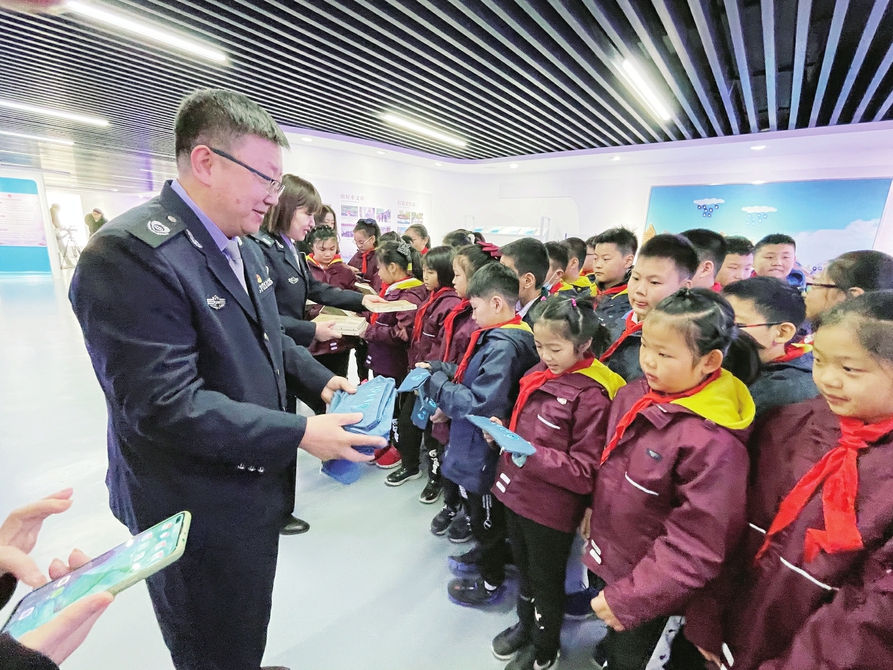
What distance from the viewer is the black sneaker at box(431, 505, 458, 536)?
223 centimetres

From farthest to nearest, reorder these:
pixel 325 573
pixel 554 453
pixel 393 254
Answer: pixel 393 254 < pixel 325 573 < pixel 554 453

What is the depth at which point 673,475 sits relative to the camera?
1003 millimetres

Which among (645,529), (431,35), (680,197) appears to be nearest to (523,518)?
(645,529)

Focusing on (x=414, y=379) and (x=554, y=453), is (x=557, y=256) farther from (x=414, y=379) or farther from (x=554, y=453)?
(x=554, y=453)

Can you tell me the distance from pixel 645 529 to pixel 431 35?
4.12 meters

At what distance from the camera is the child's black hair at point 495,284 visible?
5.58 feet

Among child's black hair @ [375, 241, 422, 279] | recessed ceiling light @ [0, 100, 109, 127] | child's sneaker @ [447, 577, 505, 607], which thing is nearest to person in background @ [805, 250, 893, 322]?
child's sneaker @ [447, 577, 505, 607]

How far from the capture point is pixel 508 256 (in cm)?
219

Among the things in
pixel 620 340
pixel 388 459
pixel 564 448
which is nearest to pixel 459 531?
pixel 388 459

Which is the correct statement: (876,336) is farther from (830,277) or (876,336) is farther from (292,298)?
(292,298)

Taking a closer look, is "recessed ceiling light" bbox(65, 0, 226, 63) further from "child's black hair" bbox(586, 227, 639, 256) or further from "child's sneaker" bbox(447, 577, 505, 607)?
"child's sneaker" bbox(447, 577, 505, 607)

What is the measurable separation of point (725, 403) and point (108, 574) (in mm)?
1279

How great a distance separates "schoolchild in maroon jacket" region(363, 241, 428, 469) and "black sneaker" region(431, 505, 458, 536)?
73cm

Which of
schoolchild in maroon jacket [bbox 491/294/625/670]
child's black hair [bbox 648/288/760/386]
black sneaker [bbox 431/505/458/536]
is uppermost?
child's black hair [bbox 648/288/760/386]
